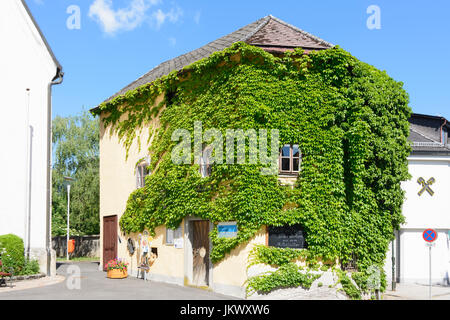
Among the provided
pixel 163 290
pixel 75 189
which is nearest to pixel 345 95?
pixel 163 290

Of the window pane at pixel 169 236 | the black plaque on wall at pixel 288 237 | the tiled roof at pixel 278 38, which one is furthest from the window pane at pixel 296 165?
the window pane at pixel 169 236

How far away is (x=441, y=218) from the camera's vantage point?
23.8 metres

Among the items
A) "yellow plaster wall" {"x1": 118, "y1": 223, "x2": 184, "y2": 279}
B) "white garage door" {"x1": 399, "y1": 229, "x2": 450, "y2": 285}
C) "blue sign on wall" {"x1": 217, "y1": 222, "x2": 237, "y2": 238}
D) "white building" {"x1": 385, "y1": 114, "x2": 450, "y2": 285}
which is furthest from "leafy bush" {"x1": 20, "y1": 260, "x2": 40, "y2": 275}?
"white garage door" {"x1": 399, "y1": 229, "x2": 450, "y2": 285}

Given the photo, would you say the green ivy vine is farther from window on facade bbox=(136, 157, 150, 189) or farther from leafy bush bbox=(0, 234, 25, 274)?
leafy bush bbox=(0, 234, 25, 274)

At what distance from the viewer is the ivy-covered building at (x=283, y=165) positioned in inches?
607

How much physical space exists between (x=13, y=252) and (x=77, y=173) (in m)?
22.5

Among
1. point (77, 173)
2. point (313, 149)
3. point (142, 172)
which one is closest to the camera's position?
point (313, 149)

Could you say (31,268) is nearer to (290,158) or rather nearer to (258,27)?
(290,158)

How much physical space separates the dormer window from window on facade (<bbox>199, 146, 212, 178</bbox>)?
250cm

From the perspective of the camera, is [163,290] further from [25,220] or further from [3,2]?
[3,2]

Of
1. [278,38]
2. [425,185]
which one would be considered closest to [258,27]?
[278,38]

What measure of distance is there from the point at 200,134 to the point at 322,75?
14.8 feet

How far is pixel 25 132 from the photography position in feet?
65.7

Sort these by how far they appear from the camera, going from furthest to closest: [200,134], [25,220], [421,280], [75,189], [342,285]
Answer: [75,189], [421,280], [25,220], [200,134], [342,285]
